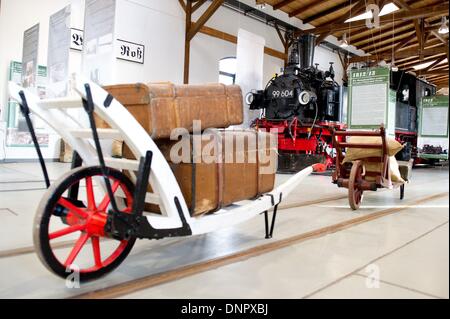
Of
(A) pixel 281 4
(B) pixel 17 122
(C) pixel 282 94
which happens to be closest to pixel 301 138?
(C) pixel 282 94

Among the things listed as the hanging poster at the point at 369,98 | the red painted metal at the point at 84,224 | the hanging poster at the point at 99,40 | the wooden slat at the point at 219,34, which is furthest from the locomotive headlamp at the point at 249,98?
the red painted metal at the point at 84,224

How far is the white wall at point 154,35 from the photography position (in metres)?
8.39

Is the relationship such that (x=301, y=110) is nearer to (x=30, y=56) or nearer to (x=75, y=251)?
(x=30, y=56)

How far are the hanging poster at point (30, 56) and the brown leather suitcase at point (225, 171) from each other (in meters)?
5.18

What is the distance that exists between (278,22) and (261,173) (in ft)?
41.4

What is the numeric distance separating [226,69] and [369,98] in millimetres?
8203

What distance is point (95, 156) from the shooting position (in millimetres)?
2072

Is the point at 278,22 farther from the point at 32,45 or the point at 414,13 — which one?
the point at 32,45

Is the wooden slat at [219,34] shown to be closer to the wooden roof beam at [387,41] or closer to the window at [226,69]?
the window at [226,69]

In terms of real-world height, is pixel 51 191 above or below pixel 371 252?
above

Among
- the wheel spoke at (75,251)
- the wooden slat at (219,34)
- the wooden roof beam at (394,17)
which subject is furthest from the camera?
the wooden slat at (219,34)

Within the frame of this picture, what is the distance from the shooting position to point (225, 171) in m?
2.30

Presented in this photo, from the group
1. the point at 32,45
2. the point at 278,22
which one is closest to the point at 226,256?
the point at 32,45

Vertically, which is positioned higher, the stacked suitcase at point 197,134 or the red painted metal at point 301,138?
the red painted metal at point 301,138
